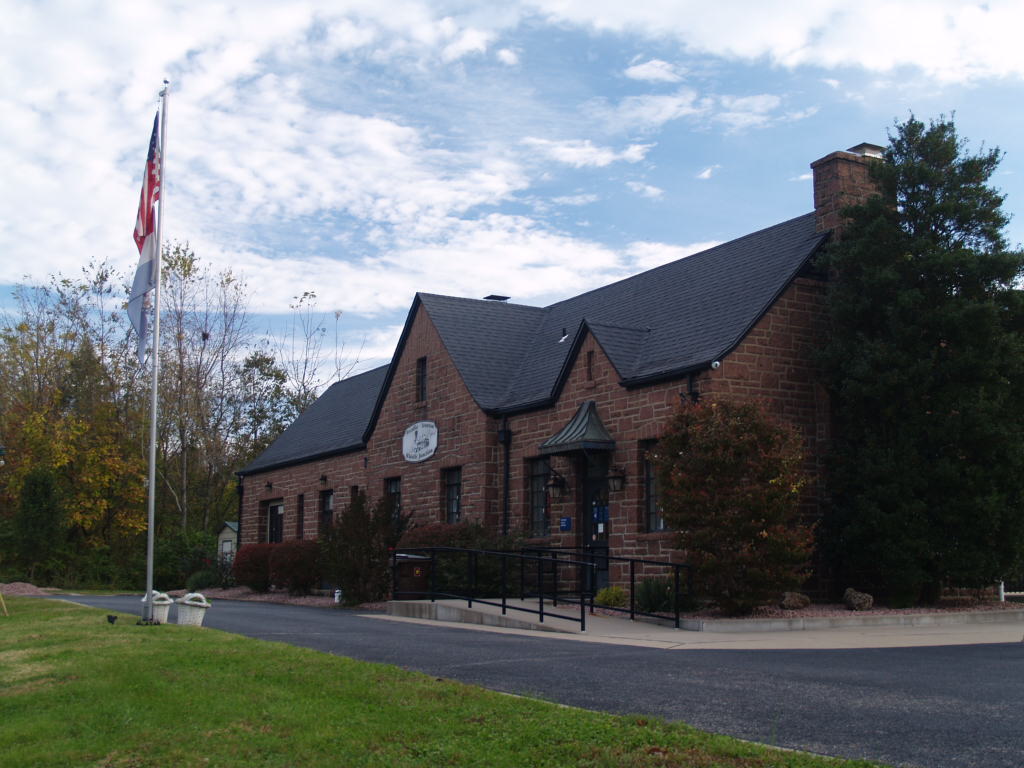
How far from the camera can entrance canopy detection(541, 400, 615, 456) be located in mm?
20203

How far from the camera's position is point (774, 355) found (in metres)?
19.4

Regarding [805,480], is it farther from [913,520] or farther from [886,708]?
[886,708]

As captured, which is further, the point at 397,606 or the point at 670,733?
the point at 397,606

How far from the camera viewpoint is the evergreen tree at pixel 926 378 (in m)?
17.2

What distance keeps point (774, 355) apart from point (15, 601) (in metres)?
15.4

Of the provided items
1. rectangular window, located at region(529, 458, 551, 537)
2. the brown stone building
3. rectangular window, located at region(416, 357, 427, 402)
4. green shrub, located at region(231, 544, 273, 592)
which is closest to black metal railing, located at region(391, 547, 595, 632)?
the brown stone building

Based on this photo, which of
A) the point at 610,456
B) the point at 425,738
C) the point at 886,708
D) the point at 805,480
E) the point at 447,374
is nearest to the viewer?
the point at 425,738

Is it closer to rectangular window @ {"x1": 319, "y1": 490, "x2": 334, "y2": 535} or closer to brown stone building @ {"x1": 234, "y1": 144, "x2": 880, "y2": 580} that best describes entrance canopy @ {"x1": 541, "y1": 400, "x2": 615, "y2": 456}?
brown stone building @ {"x1": 234, "y1": 144, "x2": 880, "y2": 580}

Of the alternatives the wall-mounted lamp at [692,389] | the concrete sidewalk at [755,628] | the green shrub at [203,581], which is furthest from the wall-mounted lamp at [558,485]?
the green shrub at [203,581]

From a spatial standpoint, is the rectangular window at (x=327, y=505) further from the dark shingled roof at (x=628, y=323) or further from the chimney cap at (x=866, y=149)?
the chimney cap at (x=866, y=149)

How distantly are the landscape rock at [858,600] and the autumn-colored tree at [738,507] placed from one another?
5.53 ft

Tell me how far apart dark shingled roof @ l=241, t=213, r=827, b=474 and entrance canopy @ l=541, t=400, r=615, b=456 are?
1098 millimetres

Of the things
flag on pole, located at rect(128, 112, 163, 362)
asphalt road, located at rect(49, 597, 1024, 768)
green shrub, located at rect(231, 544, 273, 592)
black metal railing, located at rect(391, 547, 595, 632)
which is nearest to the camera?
asphalt road, located at rect(49, 597, 1024, 768)

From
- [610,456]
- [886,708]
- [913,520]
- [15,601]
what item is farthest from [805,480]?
[15,601]
